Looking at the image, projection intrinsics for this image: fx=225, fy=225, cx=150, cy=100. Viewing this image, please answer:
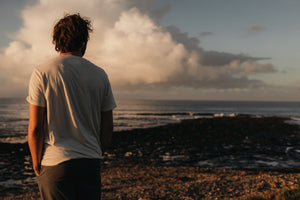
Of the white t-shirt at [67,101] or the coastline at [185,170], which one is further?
the coastline at [185,170]

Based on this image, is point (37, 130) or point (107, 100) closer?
point (37, 130)

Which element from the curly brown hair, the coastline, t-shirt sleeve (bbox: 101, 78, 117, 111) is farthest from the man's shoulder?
Answer: the coastline

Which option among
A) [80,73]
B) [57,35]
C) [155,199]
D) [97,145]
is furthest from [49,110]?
[155,199]

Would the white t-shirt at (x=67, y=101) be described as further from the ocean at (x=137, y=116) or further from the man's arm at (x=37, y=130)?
the ocean at (x=137, y=116)

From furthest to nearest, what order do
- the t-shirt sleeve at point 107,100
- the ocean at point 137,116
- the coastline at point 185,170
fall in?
the ocean at point 137,116 → the coastline at point 185,170 → the t-shirt sleeve at point 107,100

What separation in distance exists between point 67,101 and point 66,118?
0.47 ft

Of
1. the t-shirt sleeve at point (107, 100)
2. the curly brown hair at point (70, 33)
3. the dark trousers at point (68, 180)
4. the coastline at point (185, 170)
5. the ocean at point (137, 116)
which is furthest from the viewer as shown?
the ocean at point (137, 116)

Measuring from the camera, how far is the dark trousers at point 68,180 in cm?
178

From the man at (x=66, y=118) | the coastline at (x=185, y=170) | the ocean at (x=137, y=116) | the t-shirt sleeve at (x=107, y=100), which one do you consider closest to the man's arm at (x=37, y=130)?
the man at (x=66, y=118)

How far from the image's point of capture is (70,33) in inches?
75.0

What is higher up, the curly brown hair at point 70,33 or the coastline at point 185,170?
the curly brown hair at point 70,33

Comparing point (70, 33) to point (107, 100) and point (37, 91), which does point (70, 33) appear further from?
point (107, 100)

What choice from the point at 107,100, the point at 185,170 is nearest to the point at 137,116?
the point at 185,170

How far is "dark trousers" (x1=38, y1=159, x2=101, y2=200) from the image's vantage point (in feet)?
5.84
